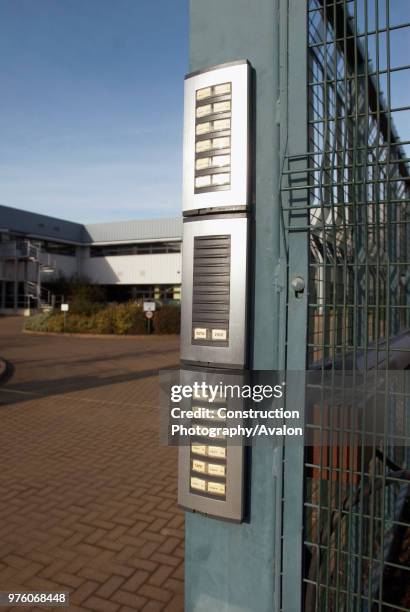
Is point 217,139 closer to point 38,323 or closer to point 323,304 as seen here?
point 323,304

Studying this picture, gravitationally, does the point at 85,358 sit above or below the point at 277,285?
below

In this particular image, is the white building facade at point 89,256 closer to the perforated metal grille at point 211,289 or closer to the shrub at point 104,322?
the shrub at point 104,322

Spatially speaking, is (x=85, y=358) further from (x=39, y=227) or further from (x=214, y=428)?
(x=39, y=227)

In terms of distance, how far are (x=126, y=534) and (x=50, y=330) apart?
21.2 m

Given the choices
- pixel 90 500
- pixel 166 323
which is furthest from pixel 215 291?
pixel 166 323

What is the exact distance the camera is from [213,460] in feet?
6.33

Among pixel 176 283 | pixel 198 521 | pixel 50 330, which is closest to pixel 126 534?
pixel 198 521

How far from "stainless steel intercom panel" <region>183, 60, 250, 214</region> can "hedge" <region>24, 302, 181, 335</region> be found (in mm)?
20486

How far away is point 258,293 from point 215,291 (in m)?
0.18

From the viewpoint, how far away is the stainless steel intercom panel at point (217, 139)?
1.83 meters

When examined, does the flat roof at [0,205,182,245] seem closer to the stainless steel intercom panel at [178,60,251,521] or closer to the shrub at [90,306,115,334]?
the shrub at [90,306,115,334]

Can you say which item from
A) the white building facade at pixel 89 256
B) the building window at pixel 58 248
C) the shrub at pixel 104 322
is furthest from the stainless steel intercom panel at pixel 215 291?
the building window at pixel 58 248

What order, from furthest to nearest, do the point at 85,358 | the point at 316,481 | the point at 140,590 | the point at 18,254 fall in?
the point at 18,254 → the point at 85,358 → the point at 140,590 → the point at 316,481

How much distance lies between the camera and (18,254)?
3712 cm
